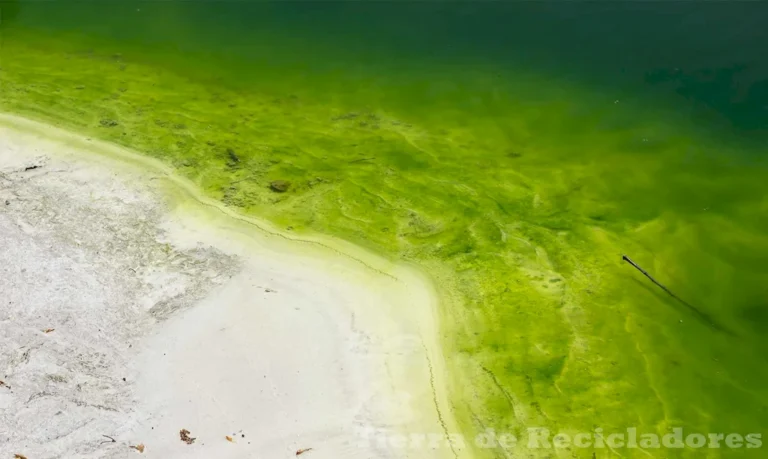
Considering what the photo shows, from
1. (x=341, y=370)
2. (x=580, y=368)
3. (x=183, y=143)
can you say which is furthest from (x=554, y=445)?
(x=183, y=143)

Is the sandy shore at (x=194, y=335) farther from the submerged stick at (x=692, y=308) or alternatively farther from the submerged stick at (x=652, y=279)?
the submerged stick at (x=692, y=308)

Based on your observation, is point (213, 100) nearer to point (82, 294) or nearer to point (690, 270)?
point (82, 294)

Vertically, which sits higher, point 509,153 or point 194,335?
point 509,153

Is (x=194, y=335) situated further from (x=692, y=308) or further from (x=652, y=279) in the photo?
(x=692, y=308)

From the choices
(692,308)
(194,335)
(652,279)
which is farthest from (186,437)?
(692,308)

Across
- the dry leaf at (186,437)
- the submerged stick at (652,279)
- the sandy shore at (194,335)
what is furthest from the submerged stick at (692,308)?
the dry leaf at (186,437)

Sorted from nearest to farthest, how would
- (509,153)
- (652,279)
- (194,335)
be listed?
(194,335) → (652,279) → (509,153)
